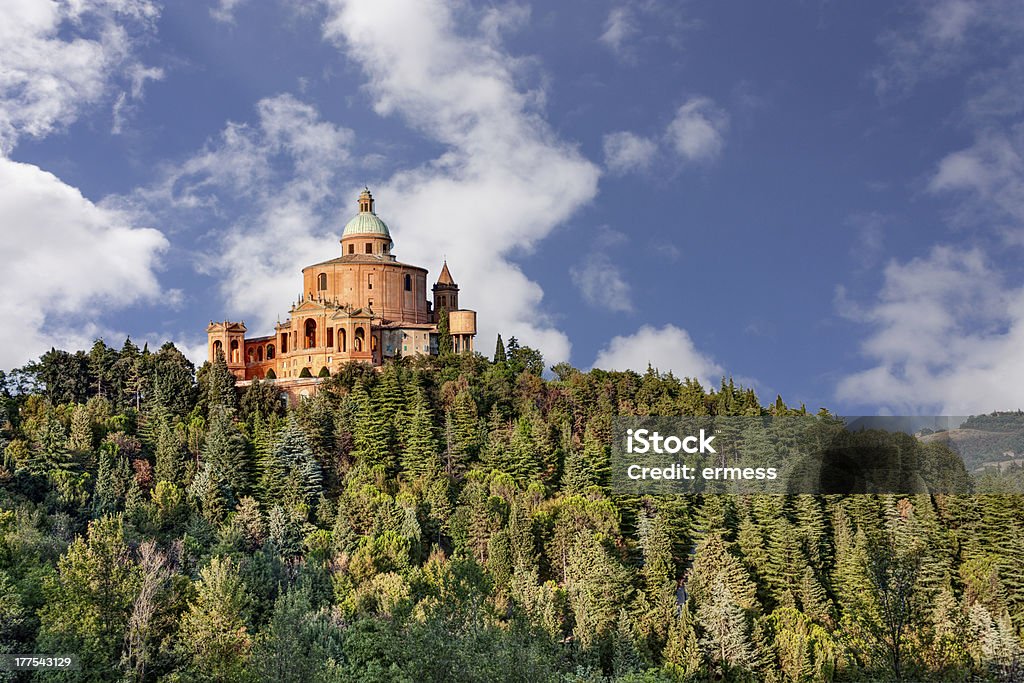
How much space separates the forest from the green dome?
49.4ft

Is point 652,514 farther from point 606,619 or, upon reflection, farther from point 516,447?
point 606,619

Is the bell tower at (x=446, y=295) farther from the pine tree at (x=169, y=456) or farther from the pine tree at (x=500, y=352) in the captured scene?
the pine tree at (x=169, y=456)

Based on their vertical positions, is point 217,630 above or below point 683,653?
above

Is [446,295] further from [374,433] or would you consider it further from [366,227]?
[374,433]

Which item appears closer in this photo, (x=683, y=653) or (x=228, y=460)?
(x=683, y=653)

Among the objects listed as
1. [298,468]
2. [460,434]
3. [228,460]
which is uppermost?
[460,434]

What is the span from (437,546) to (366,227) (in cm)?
3728

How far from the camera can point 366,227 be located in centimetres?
8500

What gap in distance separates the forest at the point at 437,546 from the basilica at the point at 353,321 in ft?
18.0

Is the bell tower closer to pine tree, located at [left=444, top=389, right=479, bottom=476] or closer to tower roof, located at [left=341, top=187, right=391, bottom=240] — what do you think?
tower roof, located at [left=341, top=187, right=391, bottom=240]

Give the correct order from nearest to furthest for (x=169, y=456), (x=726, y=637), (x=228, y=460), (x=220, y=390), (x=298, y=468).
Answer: (x=726, y=637) → (x=228, y=460) → (x=169, y=456) → (x=298, y=468) → (x=220, y=390)

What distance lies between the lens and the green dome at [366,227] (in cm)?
8469

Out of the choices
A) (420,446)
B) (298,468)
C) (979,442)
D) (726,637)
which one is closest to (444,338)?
(420,446)

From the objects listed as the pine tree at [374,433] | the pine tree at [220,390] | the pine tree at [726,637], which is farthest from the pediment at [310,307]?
the pine tree at [726,637]
